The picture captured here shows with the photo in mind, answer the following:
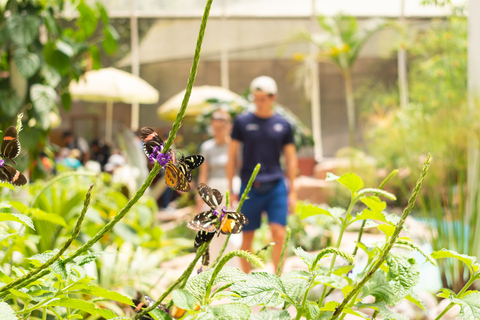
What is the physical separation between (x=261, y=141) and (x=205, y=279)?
3.40 metres

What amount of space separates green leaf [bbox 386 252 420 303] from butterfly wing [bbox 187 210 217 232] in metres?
0.19

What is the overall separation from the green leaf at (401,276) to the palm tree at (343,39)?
1321 centimetres

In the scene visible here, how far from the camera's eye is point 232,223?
0.55m

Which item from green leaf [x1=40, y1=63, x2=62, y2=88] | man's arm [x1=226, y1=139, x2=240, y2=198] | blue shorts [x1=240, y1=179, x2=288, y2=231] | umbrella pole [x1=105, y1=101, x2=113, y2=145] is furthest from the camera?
umbrella pole [x1=105, y1=101, x2=113, y2=145]

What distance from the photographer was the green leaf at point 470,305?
1.69ft

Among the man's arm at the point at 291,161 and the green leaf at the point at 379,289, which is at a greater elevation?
the green leaf at the point at 379,289

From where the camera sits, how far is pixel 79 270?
542 millimetres

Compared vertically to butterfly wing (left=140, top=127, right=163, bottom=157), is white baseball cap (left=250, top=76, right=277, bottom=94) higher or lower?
lower

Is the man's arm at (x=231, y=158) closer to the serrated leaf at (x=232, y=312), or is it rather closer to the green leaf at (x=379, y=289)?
the green leaf at (x=379, y=289)

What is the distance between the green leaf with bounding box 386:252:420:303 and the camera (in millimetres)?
555

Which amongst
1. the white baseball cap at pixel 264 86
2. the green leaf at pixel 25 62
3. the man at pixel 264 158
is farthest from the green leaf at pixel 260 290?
the white baseball cap at pixel 264 86

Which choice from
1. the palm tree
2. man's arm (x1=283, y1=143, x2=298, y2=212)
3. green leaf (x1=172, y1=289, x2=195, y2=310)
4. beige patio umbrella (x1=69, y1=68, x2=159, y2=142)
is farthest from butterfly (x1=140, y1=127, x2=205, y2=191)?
the palm tree

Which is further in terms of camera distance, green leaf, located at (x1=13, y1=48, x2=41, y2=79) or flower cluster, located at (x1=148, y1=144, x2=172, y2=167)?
green leaf, located at (x1=13, y1=48, x2=41, y2=79)

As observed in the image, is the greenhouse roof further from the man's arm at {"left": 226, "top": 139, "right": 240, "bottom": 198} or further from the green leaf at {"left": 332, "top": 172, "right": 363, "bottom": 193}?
the green leaf at {"left": 332, "top": 172, "right": 363, "bottom": 193}
